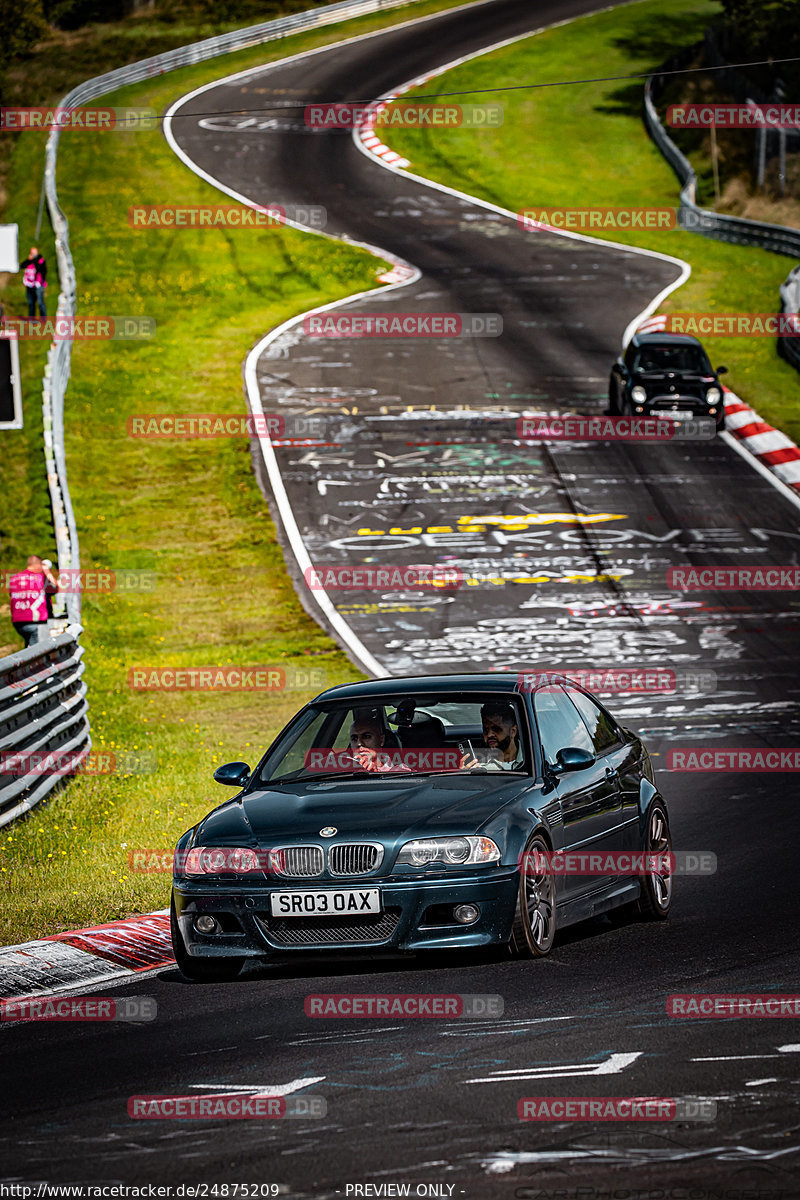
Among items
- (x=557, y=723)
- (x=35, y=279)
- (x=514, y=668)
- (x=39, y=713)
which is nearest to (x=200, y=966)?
(x=557, y=723)

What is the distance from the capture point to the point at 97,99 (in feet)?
198

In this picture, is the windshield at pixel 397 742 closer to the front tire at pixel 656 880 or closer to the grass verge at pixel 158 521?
the front tire at pixel 656 880

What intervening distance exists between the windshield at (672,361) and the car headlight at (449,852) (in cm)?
2366

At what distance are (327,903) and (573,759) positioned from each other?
1654 millimetres

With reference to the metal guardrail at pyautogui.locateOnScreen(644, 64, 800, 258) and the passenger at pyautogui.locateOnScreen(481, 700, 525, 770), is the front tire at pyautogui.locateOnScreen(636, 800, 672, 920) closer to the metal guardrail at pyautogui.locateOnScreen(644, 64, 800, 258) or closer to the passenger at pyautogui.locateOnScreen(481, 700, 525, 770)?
the passenger at pyautogui.locateOnScreen(481, 700, 525, 770)

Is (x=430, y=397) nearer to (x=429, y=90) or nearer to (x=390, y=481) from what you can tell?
(x=390, y=481)

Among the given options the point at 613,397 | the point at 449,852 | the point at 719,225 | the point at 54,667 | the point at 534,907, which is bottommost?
the point at 613,397

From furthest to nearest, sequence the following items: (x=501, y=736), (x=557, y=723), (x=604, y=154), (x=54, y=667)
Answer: (x=604, y=154), (x=54, y=667), (x=557, y=723), (x=501, y=736)

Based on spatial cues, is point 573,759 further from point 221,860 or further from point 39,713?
point 39,713

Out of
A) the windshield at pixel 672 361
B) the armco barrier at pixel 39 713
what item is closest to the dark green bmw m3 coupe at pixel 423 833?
the armco barrier at pixel 39 713

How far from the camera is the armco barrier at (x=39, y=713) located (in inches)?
516

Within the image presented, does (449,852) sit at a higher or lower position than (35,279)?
higher

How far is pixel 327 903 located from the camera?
811 cm

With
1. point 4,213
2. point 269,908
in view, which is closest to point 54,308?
point 4,213
